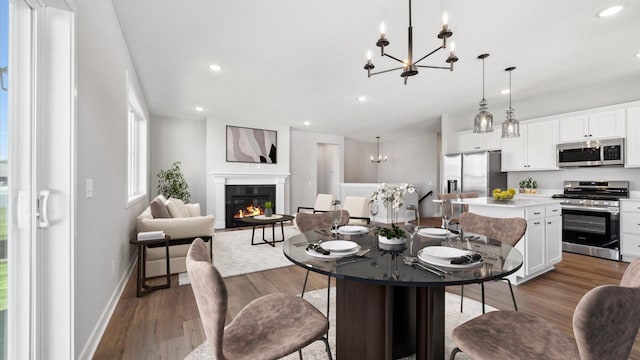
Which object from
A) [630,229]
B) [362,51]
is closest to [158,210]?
[362,51]

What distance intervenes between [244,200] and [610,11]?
6.32 m

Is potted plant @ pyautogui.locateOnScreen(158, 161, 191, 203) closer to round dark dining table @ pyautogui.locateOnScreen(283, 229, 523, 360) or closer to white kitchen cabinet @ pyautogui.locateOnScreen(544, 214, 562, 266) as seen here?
round dark dining table @ pyautogui.locateOnScreen(283, 229, 523, 360)

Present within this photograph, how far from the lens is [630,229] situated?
3746 millimetres

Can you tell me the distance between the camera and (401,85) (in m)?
4.27

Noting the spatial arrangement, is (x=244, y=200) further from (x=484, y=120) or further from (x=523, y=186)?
(x=523, y=186)

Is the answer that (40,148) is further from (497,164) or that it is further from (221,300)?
(497,164)

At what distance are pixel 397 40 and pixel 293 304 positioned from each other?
8.91 feet

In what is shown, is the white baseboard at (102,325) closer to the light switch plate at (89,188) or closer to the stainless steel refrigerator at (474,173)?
the light switch plate at (89,188)

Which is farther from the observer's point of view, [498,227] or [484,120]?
[484,120]

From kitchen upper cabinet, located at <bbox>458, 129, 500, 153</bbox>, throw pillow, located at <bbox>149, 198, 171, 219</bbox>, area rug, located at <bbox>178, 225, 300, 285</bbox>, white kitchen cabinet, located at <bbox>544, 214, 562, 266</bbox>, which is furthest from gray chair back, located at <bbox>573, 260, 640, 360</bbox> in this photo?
kitchen upper cabinet, located at <bbox>458, 129, 500, 153</bbox>


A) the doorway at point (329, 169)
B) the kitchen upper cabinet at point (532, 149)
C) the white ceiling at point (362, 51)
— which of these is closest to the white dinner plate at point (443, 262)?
the white ceiling at point (362, 51)

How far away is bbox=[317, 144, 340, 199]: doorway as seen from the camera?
346 inches

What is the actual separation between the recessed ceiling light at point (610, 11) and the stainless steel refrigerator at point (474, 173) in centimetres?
298

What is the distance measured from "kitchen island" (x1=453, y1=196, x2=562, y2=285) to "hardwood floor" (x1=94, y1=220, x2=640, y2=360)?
0.44ft
